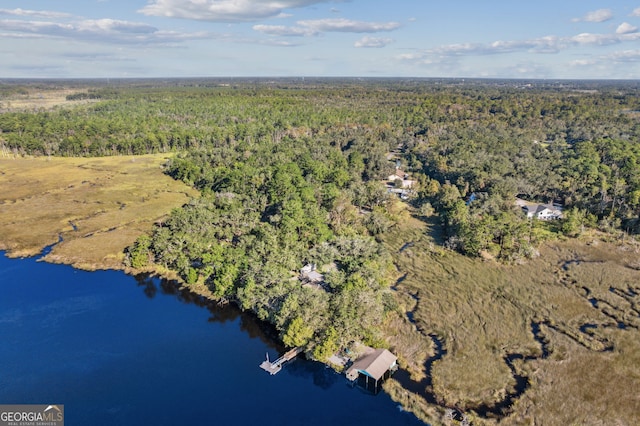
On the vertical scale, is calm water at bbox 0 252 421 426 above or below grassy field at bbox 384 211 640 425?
below

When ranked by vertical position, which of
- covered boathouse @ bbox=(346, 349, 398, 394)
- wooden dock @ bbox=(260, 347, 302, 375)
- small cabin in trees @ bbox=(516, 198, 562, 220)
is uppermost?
small cabin in trees @ bbox=(516, 198, 562, 220)

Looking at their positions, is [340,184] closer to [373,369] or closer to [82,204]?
[82,204]

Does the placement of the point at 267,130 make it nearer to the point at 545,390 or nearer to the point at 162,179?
the point at 162,179

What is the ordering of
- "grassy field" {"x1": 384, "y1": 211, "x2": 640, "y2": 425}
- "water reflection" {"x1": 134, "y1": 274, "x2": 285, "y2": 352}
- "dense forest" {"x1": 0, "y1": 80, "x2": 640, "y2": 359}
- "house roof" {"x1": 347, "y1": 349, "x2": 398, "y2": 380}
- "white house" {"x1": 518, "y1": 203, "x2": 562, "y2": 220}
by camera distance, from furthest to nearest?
"white house" {"x1": 518, "y1": 203, "x2": 562, "y2": 220}
"dense forest" {"x1": 0, "y1": 80, "x2": 640, "y2": 359}
"water reflection" {"x1": 134, "y1": 274, "x2": 285, "y2": 352}
"house roof" {"x1": 347, "y1": 349, "x2": 398, "y2": 380}
"grassy field" {"x1": 384, "y1": 211, "x2": 640, "y2": 425}

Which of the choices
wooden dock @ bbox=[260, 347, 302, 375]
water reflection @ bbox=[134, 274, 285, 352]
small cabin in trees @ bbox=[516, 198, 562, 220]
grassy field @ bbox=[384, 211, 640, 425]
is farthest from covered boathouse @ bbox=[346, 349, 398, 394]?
small cabin in trees @ bbox=[516, 198, 562, 220]

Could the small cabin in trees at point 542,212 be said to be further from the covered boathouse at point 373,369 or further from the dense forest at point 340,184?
the covered boathouse at point 373,369

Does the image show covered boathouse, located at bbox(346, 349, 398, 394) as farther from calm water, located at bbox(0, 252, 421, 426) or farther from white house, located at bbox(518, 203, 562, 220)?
white house, located at bbox(518, 203, 562, 220)
